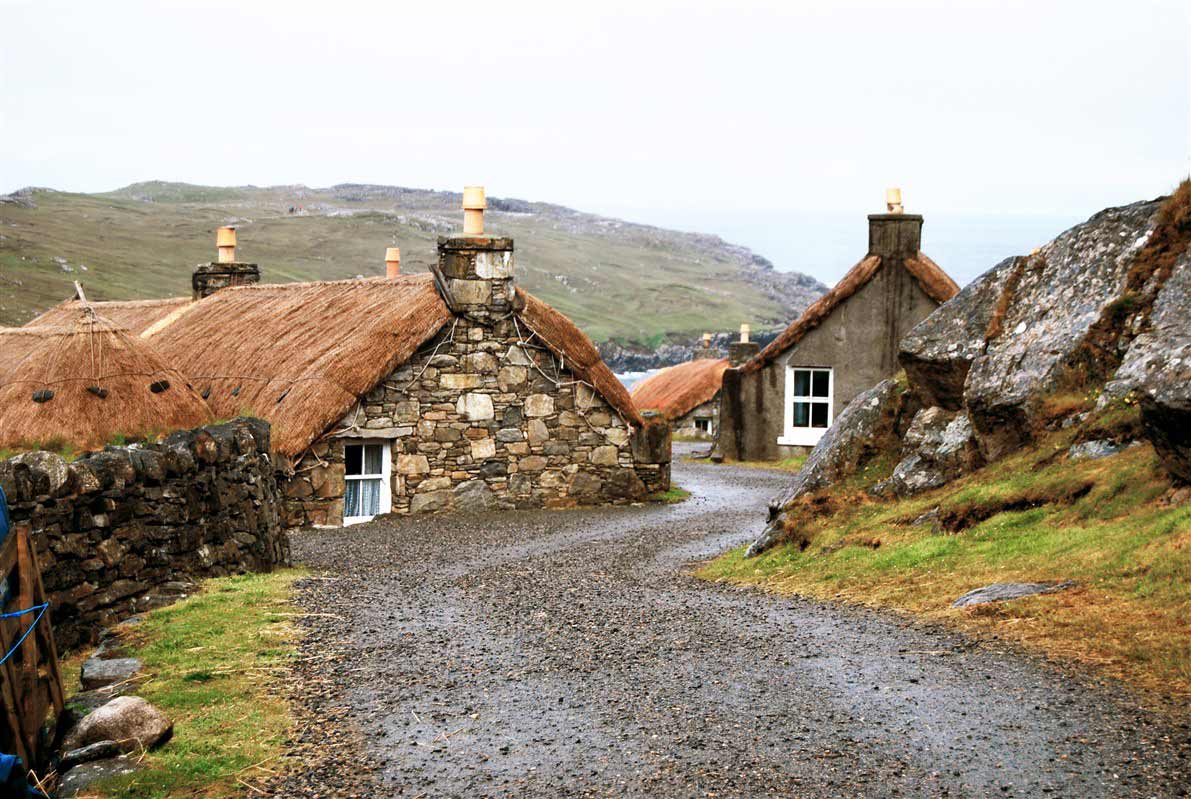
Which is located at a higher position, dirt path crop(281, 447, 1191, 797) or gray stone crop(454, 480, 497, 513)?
gray stone crop(454, 480, 497, 513)

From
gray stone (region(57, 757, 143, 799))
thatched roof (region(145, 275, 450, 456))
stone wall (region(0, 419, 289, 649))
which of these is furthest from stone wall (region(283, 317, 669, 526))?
gray stone (region(57, 757, 143, 799))

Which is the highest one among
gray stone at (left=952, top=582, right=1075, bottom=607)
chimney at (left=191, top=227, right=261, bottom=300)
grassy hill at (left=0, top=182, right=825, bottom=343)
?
grassy hill at (left=0, top=182, right=825, bottom=343)

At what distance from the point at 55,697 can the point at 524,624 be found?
4.21 metres

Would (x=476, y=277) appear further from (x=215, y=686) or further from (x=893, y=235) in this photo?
(x=215, y=686)

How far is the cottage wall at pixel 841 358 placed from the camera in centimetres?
3047

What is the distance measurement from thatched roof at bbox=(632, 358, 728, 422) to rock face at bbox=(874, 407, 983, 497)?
1152 inches

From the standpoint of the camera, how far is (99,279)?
97.9 meters

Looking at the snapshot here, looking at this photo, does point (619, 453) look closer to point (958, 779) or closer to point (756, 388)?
point (756, 388)

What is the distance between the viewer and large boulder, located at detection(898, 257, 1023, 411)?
44.4 ft

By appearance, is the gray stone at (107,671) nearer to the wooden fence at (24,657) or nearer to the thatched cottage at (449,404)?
the wooden fence at (24,657)

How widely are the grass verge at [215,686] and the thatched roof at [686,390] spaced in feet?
106

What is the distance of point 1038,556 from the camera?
33.3 feet

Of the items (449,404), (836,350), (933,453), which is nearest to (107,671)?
(933,453)

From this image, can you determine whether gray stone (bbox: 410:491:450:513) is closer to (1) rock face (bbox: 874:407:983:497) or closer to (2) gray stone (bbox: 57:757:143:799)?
(1) rock face (bbox: 874:407:983:497)
